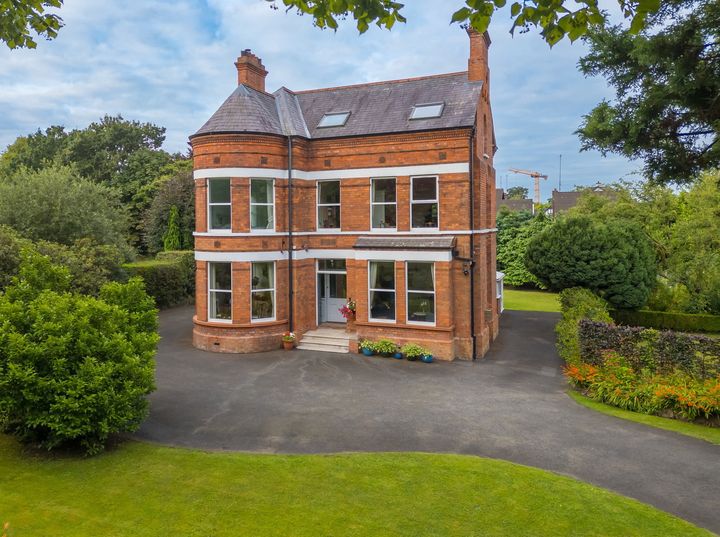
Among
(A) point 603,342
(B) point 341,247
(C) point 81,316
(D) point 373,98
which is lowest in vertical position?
(A) point 603,342

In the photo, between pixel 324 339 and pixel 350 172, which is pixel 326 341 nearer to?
pixel 324 339

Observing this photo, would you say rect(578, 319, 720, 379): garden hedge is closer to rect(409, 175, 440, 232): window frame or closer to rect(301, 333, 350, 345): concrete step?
rect(409, 175, 440, 232): window frame

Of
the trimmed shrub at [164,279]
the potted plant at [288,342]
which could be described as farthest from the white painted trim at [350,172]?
the trimmed shrub at [164,279]

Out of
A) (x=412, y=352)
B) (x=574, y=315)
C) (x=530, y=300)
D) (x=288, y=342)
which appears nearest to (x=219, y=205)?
(x=288, y=342)

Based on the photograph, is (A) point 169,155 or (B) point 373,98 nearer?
(B) point 373,98

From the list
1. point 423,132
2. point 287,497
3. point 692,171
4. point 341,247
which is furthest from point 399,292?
point 287,497

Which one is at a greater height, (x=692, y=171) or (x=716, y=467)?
(x=692, y=171)

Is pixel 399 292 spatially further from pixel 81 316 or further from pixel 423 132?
pixel 81 316
